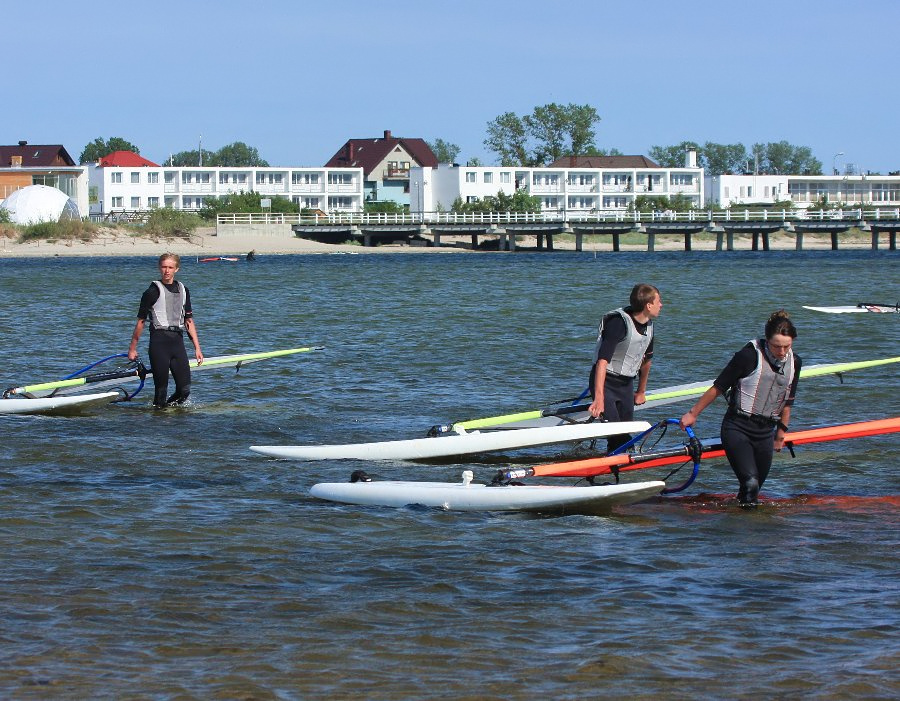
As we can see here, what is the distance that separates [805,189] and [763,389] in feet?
485

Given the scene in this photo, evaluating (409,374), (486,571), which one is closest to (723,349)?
(409,374)

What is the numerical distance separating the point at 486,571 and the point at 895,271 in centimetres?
5760

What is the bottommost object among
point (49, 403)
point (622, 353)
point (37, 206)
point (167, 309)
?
point (49, 403)

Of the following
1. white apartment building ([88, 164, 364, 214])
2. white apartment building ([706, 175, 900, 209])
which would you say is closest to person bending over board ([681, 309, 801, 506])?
white apartment building ([88, 164, 364, 214])

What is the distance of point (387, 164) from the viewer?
4892 inches

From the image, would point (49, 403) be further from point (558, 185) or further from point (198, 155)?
point (198, 155)

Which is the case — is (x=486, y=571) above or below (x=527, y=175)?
below

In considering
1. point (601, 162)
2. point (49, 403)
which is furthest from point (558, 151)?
point (49, 403)

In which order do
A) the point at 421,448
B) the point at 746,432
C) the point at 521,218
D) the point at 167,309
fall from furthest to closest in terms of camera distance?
the point at 521,218, the point at 167,309, the point at 421,448, the point at 746,432

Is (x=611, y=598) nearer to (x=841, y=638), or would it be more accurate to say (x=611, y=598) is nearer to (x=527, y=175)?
(x=841, y=638)

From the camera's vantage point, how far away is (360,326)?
28984mm

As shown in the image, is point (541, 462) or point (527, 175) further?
point (527, 175)

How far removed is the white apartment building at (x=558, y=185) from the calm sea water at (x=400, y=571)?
9954cm

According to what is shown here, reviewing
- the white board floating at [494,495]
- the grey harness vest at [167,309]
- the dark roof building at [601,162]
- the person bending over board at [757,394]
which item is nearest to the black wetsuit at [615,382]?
the white board floating at [494,495]
